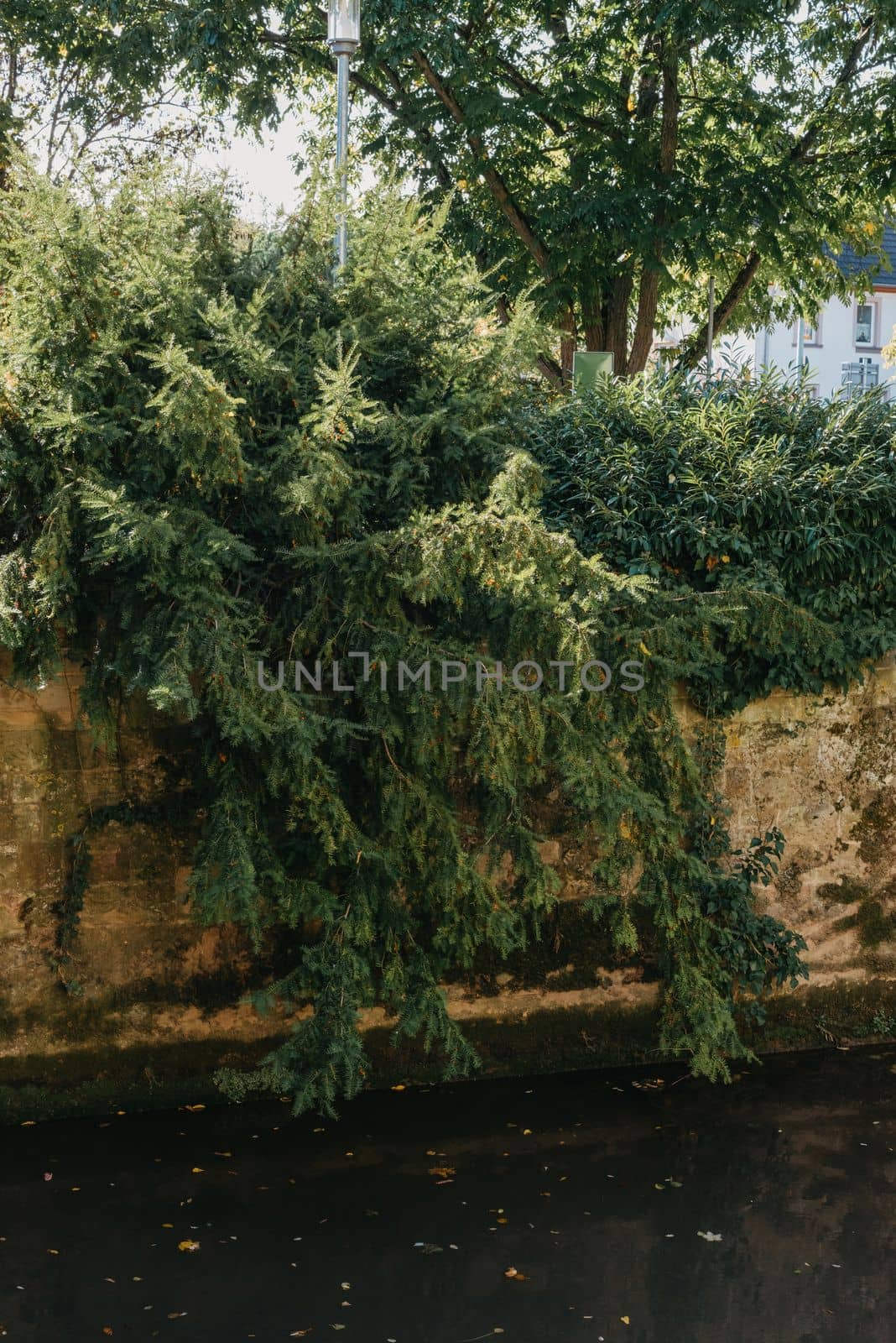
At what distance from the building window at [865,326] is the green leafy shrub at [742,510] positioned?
33.6 metres

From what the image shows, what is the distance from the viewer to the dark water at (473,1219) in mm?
4145

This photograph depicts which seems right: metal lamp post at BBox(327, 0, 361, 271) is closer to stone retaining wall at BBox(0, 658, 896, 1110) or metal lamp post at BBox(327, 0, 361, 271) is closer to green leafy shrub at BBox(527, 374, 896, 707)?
green leafy shrub at BBox(527, 374, 896, 707)

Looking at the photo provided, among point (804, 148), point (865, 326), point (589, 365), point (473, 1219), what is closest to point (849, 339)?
point (865, 326)

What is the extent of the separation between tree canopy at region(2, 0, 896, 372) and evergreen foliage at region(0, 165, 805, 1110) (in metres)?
5.60

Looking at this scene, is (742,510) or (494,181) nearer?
(742,510)

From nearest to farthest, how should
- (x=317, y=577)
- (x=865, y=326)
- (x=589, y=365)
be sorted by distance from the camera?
(x=317, y=577), (x=589, y=365), (x=865, y=326)

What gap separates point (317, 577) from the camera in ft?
16.8

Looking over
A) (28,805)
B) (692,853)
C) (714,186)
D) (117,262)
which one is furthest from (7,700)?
(714,186)

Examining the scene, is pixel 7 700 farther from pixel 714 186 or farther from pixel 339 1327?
pixel 714 186

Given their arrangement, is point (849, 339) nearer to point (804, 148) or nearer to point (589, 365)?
point (804, 148)

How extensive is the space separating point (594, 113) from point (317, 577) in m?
8.51

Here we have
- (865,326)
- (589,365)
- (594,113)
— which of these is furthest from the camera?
(865,326)

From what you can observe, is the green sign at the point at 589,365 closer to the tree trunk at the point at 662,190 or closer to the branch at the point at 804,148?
the branch at the point at 804,148

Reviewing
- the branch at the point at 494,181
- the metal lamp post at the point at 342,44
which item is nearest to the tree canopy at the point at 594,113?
the branch at the point at 494,181
